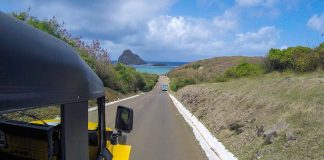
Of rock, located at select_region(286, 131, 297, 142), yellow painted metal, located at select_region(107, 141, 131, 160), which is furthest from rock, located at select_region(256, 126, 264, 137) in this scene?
yellow painted metal, located at select_region(107, 141, 131, 160)

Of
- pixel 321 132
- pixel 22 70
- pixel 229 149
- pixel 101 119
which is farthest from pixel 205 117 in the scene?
pixel 22 70

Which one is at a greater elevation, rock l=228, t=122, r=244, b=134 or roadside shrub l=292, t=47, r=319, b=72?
roadside shrub l=292, t=47, r=319, b=72

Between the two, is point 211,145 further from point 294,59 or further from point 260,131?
point 294,59

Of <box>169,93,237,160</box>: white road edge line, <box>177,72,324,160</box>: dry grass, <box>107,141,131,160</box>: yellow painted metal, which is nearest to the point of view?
<box>107,141,131,160</box>: yellow painted metal

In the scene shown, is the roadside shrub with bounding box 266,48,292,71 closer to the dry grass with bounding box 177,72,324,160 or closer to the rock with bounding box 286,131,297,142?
Result: the dry grass with bounding box 177,72,324,160

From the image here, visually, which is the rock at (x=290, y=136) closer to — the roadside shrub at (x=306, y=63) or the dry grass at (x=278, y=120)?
the dry grass at (x=278, y=120)

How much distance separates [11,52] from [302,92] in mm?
14288

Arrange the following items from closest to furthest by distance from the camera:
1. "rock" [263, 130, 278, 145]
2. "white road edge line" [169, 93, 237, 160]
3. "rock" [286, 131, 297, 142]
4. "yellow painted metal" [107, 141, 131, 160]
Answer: "yellow painted metal" [107, 141, 131, 160] < "rock" [286, 131, 297, 142] < "rock" [263, 130, 278, 145] < "white road edge line" [169, 93, 237, 160]

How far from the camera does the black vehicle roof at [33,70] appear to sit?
209cm

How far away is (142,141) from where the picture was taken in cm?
1520

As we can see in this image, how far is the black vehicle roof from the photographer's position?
2.09m

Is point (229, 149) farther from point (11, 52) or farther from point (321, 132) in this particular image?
point (11, 52)

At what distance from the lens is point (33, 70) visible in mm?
2359

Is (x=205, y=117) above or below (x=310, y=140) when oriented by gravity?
below
